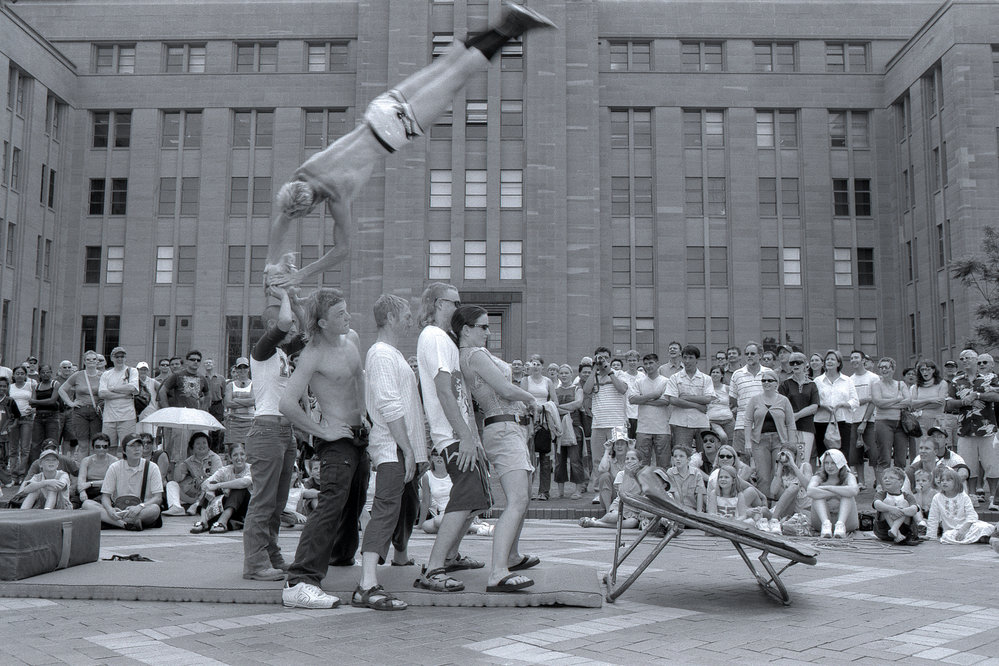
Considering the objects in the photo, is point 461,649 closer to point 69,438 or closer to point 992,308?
point 69,438

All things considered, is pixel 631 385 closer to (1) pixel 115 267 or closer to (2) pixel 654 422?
(2) pixel 654 422

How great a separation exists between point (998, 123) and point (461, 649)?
129ft

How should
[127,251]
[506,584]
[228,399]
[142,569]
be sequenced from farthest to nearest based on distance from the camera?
[127,251] < [228,399] < [142,569] < [506,584]

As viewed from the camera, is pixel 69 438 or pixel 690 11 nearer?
pixel 69 438

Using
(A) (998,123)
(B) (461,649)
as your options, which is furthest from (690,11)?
(B) (461,649)

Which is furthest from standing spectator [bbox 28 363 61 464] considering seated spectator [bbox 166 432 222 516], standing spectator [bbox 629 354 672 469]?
standing spectator [bbox 629 354 672 469]

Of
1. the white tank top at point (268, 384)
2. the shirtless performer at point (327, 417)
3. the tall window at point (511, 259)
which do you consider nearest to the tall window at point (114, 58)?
the tall window at point (511, 259)

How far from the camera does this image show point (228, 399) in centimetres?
1527

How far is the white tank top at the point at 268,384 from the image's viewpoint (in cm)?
668

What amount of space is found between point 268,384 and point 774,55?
4247cm

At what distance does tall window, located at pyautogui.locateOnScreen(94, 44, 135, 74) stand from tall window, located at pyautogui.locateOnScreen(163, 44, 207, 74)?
1.78 metres

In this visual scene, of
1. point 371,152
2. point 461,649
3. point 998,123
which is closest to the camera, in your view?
point 461,649

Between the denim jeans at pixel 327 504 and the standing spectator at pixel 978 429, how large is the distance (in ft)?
32.1

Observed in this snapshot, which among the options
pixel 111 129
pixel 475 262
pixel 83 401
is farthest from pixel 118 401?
pixel 111 129
